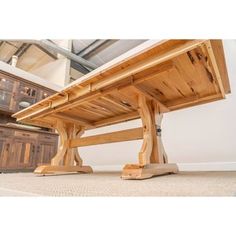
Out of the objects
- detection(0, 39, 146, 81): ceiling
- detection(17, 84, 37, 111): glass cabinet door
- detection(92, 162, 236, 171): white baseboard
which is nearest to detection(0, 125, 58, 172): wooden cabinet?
detection(17, 84, 37, 111): glass cabinet door

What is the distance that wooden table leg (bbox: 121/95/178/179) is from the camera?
1077mm

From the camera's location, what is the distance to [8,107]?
3.29 metres

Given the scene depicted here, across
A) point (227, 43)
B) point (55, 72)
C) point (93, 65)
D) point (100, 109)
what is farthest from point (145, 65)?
point (55, 72)

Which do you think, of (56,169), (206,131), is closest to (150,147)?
(56,169)

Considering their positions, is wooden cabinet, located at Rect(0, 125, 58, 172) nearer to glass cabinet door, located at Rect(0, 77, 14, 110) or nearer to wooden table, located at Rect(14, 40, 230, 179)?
glass cabinet door, located at Rect(0, 77, 14, 110)

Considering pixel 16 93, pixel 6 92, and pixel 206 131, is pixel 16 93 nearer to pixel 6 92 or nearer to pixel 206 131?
pixel 6 92

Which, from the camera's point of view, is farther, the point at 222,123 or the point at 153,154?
the point at 222,123

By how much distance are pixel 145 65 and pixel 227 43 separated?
1996 mm

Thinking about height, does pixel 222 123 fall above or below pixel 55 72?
below

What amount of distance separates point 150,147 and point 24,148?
2809mm
